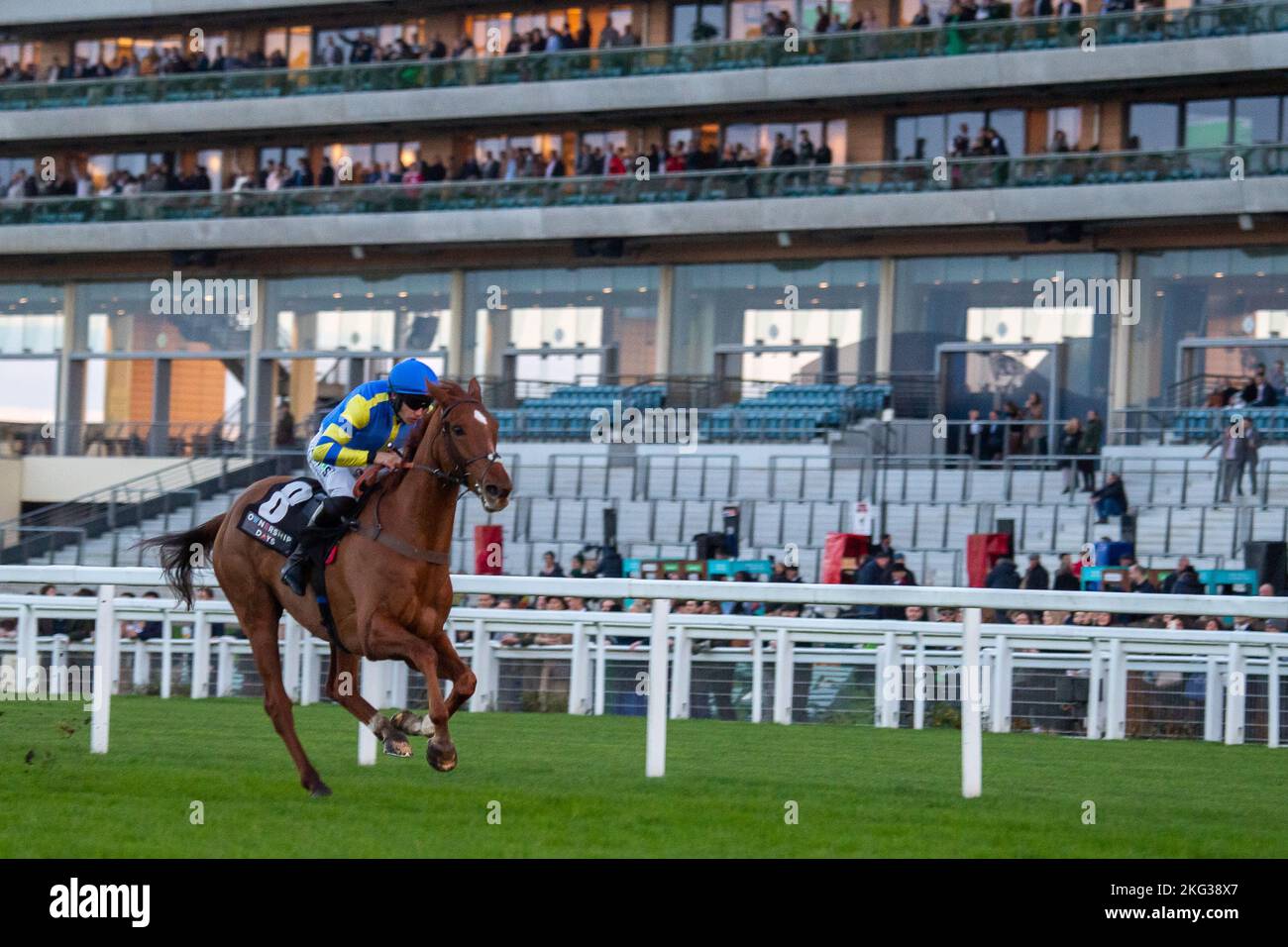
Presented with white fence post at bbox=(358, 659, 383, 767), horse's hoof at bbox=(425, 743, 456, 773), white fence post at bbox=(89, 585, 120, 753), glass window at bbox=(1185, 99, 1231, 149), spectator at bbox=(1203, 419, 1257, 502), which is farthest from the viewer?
glass window at bbox=(1185, 99, 1231, 149)

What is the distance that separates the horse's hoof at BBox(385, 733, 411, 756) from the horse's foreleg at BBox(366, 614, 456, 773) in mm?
62

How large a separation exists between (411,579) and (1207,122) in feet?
71.3

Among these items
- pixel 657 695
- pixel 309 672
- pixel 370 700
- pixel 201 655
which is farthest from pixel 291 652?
pixel 657 695

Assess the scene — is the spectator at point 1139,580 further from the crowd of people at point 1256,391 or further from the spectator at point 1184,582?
the crowd of people at point 1256,391

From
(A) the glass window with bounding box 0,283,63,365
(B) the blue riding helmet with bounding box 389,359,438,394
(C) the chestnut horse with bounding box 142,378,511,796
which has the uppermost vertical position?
(A) the glass window with bounding box 0,283,63,365

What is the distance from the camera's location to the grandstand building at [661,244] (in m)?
24.6

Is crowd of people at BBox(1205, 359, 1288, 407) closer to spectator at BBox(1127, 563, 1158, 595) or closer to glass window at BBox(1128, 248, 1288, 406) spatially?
glass window at BBox(1128, 248, 1288, 406)

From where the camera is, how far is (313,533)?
805 cm

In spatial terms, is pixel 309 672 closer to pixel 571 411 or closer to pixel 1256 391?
pixel 1256 391

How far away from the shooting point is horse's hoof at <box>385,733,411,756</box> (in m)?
7.54

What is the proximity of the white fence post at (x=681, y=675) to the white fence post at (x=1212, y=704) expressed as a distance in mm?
3053

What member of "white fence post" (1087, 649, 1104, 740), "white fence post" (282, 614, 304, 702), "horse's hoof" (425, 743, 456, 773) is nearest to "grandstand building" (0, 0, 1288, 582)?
"white fence post" (282, 614, 304, 702)

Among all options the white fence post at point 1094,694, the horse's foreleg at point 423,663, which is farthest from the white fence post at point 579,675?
the horse's foreleg at point 423,663

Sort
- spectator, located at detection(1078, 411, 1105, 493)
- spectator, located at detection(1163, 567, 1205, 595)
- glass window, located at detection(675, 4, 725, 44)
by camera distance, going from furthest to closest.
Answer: glass window, located at detection(675, 4, 725, 44), spectator, located at detection(1078, 411, 1105, 493), spectator, located at detection(1163, 567, 1205, 595)
